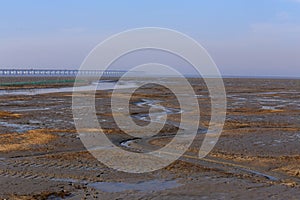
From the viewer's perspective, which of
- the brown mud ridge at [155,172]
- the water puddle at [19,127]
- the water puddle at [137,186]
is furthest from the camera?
the water puddle at [19,127]

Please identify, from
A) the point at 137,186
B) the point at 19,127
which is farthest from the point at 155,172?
the point at 19,127

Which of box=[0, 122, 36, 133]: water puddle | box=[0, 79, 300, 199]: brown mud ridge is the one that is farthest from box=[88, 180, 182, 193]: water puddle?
box=[0, 122, 36, 133]: water puddle

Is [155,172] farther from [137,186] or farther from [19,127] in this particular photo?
[19,127]

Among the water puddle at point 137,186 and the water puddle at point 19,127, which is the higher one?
the water puddle at point 137,186

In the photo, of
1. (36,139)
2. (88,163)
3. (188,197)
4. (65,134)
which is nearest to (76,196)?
(188,197)

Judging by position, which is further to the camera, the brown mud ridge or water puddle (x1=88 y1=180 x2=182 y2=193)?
water puddle (x1=88 y1=180 x2=182 y2=193)

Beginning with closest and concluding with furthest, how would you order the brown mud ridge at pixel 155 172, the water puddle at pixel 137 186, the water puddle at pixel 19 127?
the brown mud ridge at pixel 155 172 < the water puddle at pixel 137 186 < the water puddle at pixel 19 127

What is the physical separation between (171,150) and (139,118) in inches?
403

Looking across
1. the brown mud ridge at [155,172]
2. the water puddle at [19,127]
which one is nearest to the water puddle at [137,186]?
the brown mud ridge at [155,172]

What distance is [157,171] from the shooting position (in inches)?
456

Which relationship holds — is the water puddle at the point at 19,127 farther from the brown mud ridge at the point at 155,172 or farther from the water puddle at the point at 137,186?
the water puddle at the point at 137,186

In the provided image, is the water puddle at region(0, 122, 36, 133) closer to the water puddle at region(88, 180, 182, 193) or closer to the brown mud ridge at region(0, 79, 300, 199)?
the brown mud ridge at region(0, 79, 300, 199)

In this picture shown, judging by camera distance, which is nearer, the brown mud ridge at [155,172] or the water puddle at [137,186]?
the brown mud ridge at [155,172]

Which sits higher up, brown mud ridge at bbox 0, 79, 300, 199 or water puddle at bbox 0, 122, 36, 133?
brown mud ridge at bbox 0, 79, 300, 199
